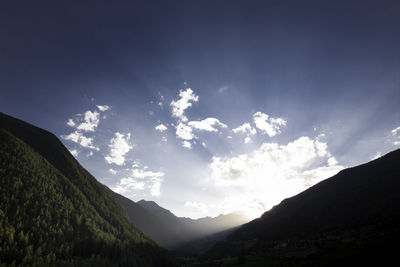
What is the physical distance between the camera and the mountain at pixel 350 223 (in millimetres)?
84062

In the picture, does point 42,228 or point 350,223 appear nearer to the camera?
point 350,223

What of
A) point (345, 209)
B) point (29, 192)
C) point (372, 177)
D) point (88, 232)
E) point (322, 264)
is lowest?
point (322, 264)

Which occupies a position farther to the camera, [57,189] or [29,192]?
[57,189]

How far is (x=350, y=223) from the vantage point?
12888 cm

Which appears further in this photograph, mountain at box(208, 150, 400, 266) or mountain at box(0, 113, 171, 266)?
mountain at box(0, 113, 171, 266)

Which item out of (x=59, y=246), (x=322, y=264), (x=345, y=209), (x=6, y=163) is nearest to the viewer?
(x=322, y=264)

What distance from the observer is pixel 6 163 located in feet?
559

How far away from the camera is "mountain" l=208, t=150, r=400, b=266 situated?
8406 cm

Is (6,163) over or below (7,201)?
over

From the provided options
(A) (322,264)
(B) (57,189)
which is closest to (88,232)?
(B) (57,189)

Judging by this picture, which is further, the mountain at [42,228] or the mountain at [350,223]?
the mountain at [42,228]

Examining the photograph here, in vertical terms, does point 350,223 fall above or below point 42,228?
above

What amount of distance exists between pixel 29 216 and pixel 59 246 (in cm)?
3261

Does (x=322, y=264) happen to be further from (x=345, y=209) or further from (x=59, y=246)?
(x=59, y=246)
